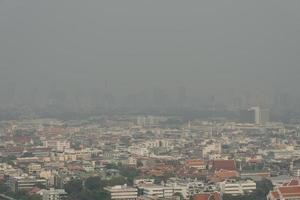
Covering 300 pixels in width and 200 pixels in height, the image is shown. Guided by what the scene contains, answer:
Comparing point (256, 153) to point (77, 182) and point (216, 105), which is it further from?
point (216, 105)

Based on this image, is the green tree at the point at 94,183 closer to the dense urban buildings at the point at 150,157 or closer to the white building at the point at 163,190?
the dense urban buildings at the point at 150,157

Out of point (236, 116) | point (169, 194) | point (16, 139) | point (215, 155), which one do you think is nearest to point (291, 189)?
point (169, 194)

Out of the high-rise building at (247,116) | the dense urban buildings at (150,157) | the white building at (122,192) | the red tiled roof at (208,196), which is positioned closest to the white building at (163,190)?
the dense urban buildings at (150,157)

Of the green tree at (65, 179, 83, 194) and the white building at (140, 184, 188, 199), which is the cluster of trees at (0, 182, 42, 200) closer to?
the green tree at (65, 179, 83, 194)

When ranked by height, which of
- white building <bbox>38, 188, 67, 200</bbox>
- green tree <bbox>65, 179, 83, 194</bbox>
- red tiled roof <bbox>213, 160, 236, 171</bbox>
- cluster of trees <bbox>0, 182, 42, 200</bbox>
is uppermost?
red tiled roof <bbox>213, 160, 236, 171</bbox>

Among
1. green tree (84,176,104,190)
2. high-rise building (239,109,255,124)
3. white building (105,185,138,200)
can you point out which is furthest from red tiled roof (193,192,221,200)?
high-rise building (239,109,255,124)

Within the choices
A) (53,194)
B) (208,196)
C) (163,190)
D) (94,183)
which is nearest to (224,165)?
(163,190)

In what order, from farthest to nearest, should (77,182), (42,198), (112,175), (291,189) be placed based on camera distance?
(112,175) → (77,182) → (42,198) → (291,189)
